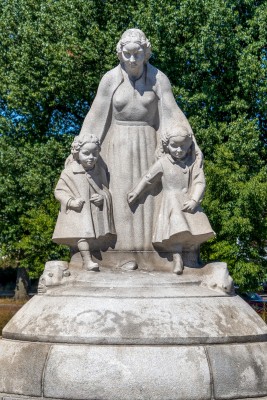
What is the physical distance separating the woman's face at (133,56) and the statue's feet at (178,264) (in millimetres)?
2295

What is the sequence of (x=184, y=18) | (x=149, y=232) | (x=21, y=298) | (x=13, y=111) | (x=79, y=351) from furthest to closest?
A: (x=21, y=298) → (x=13, y=111) → (x=184, y=18) → (x=149, y=232) → (x=79, y=351)

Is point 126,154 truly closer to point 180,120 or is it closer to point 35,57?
point 180,120

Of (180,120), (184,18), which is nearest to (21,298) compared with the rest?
(184,18)

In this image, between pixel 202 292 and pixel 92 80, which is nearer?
pixel 202 292

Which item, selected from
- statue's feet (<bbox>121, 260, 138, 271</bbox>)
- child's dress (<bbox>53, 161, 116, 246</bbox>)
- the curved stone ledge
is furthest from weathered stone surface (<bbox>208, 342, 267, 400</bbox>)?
child's dress (<bbox>53, 161, 116, 246</bbox>)

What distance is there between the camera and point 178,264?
33.1 ft

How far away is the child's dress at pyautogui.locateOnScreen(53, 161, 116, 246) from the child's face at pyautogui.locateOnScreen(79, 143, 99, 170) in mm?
101

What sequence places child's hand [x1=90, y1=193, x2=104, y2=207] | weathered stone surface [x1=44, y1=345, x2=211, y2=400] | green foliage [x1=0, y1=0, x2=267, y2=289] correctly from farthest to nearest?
green foliage [x1=0, y1=0, x2=267, y2=289] < child's hand [x1=90, y1=193, x2=104, y2=207] < weathered stone surface [x1=44, y1=345, x2=211, y2=400]

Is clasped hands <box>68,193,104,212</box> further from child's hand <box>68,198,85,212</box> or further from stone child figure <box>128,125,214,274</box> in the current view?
stone child figure <box>128,125,214,274</box>

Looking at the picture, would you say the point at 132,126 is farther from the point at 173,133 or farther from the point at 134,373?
the point at 134,373

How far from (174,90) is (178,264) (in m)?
16.9

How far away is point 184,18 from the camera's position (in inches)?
1078

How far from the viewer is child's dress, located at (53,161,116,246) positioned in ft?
33.1

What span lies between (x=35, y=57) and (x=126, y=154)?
60.4ft
